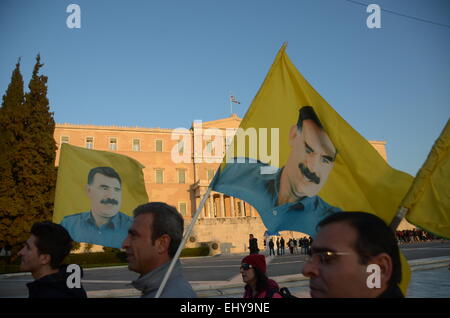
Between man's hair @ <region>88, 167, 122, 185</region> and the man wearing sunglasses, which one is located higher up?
man's hair @ <region>88, 167, 122, 185</region>

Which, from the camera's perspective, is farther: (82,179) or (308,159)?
(82,179)

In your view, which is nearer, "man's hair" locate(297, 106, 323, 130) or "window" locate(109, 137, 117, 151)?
"man's hair" locate(297, 106, 323, 130)

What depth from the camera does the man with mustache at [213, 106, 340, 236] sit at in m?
3.31

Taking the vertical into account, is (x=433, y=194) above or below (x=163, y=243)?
above

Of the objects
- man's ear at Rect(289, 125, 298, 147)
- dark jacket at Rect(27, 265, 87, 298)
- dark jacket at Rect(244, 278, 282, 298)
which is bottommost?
dark jacket at Rect(244, 278, 282, 298)

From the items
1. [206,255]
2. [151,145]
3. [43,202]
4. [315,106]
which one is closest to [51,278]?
[315,106]

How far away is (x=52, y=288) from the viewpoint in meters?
2.81

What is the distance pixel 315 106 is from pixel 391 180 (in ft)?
3.32

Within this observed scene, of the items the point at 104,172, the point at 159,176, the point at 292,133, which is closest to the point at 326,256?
the point at 292,133

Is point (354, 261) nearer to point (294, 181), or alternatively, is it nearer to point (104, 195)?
point (294, 181)

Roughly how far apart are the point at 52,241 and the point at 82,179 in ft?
9.92

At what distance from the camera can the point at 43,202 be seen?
24297 mm

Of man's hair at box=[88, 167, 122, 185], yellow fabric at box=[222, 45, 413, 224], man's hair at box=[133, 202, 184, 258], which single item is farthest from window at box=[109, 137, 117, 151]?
man's hair at box=[133, 202, 184, 258]

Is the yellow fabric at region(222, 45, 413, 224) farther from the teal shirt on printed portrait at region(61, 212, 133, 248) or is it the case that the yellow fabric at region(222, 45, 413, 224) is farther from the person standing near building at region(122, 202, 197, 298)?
the teal shirt on printed portrait at region(61, 212, 133, 248)
